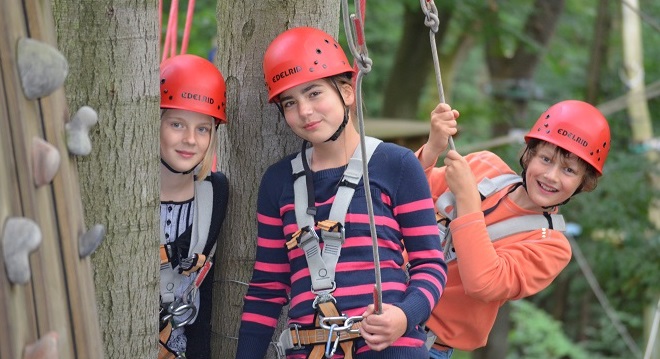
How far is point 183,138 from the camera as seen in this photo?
302 centimetres

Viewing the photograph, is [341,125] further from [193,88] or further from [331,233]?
[193,88]

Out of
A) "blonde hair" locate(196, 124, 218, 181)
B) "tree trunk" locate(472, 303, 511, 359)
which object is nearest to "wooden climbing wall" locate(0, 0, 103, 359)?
"blonde hair" locate(196, 124, 218, 181)

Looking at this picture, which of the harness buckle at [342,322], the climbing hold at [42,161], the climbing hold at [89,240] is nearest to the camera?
the climbing hold at [42,161]

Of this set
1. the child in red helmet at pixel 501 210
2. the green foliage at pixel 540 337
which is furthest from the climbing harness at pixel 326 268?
the green foliage at pixel 540 337

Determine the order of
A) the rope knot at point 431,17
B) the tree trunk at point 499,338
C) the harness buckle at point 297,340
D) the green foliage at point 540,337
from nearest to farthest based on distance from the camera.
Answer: the harness buckle at point 297,340 → the rope knot at point 431,17 → the tree trunk at point 499,338 → the green foliage at point 540,337

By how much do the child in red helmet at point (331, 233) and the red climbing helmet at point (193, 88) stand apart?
0.72ft

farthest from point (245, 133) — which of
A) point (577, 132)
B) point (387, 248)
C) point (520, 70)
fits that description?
point (520, 70)

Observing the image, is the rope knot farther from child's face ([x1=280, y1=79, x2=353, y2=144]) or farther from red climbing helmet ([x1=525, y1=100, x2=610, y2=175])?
red climbing helmet ([x1=525, y1=100, x2=610, y2=175])

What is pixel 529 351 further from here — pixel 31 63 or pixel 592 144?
pixel 31 63

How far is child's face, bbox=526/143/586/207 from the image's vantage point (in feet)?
10.7

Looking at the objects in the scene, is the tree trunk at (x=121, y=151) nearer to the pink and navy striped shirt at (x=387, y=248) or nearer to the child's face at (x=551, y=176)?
the pink and navy striped shirt at (x=387, y=248)

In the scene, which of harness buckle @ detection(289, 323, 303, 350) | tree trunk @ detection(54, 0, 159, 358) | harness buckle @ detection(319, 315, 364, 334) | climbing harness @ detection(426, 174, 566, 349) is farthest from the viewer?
climbing harness @ detection(426, 174, 566, 349)

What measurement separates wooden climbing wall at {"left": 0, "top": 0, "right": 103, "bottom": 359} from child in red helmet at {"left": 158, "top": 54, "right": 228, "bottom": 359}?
0.97 m

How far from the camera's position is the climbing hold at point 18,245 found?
5.51 ft
